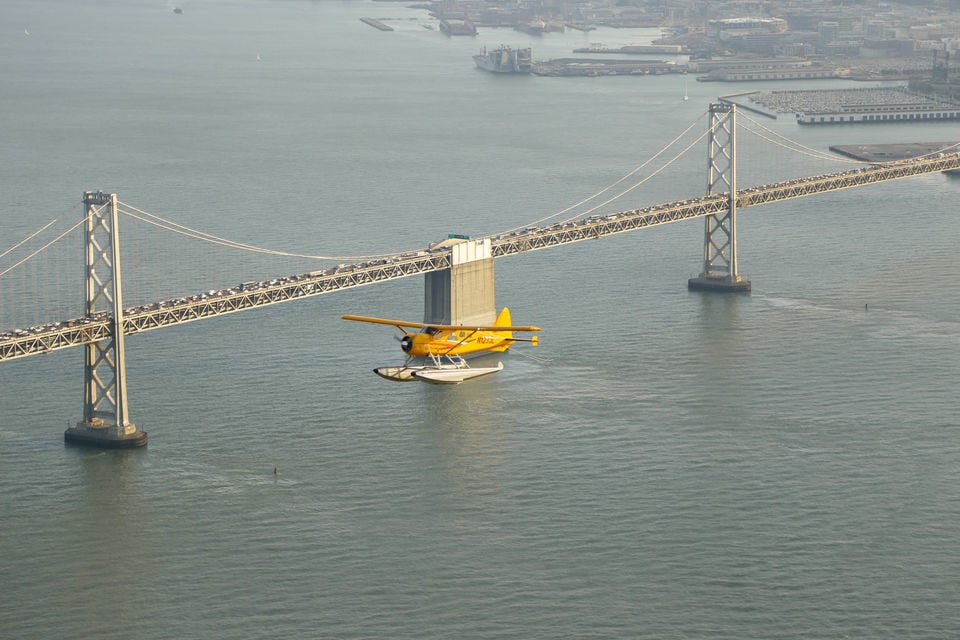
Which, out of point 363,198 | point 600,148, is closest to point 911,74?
point 600,148

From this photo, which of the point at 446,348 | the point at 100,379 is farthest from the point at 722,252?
the point at 100,379

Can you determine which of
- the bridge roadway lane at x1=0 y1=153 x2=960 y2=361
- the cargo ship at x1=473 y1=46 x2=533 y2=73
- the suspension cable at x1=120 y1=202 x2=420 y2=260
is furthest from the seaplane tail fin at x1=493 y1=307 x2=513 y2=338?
the cargo ship at x1=473 y1=46 x2=533 y2=73

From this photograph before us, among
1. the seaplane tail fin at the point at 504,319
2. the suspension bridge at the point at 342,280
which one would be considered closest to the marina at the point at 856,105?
the suspension bridge at the point at 342,280

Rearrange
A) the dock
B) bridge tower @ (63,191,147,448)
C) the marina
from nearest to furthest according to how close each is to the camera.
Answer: bridge tower @ (63,191,147,448), the dock, the marina

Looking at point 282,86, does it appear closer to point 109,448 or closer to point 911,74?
point 911,74

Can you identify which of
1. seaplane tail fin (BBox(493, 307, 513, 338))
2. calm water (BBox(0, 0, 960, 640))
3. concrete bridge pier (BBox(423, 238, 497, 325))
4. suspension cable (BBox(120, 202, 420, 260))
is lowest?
calm water (BBox(0, 0, 960, 640))

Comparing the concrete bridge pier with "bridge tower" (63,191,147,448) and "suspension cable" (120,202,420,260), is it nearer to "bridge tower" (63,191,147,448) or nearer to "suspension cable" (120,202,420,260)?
"suspension cable" (120,202,420,260)

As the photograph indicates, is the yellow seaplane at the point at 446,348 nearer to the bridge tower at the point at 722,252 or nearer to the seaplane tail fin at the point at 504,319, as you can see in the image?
the seaplane tail fin at the point at 504,319
